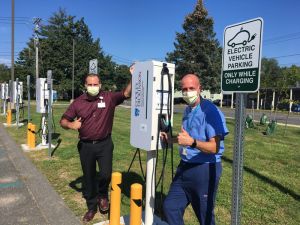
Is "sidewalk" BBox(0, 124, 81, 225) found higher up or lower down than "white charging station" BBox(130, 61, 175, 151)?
lower down

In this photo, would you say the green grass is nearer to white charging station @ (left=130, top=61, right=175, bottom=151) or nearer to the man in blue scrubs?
the man in blue scrubs

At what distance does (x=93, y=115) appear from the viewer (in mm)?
4980

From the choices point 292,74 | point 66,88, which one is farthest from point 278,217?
point 66,88

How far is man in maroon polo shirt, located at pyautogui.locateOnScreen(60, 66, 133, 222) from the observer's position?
4969 mm

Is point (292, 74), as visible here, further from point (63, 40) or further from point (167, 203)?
point (63, 40)

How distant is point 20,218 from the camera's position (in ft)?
17.0

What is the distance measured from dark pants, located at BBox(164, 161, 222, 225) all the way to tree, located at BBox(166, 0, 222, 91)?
28615 mm

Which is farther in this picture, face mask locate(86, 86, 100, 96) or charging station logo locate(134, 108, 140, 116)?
face mask locate(86, 86, 100, 96)

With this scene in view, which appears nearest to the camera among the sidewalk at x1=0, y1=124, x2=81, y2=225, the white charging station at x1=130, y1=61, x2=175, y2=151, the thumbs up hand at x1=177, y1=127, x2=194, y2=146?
the thumbs up hand at x1=177, y1=127, x2=194, y2=146

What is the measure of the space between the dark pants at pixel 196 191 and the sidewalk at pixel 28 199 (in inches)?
75.3

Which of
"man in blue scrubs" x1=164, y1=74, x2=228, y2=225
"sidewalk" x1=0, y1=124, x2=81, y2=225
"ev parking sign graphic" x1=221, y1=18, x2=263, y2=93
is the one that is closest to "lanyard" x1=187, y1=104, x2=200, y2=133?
"man in blue scrubs" x1=164, y1=74, x2=228, y2=225

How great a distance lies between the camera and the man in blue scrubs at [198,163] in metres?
3.40

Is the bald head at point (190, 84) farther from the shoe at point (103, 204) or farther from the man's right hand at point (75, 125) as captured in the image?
the shoe at point (103, 204)

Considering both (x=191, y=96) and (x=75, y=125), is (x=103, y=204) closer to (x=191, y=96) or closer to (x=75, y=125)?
(x=75, y=125)
